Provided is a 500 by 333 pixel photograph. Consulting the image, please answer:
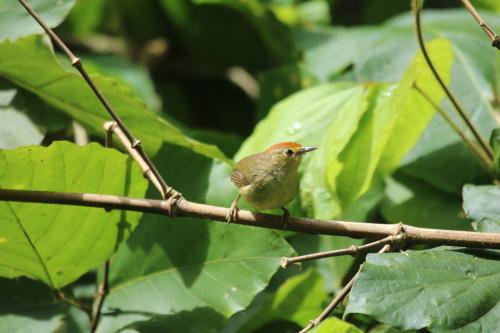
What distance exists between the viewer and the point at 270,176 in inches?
91.2

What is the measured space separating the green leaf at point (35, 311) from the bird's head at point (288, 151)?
0.83 meters

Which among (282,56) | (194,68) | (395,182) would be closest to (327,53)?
(282,56)

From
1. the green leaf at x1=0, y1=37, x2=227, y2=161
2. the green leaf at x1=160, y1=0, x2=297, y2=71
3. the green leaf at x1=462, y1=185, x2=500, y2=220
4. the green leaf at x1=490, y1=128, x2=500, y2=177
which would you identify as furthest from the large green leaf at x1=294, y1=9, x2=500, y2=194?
the green leaf at x1=0, y1=37, x2=227, y2=161

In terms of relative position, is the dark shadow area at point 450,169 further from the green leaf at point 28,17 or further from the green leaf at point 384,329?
the green leaf at point 28,17

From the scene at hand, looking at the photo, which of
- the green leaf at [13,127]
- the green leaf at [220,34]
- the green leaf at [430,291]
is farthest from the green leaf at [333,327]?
the green leaf at [220,34]

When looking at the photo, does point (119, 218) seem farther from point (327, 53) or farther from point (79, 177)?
point (327, 53)

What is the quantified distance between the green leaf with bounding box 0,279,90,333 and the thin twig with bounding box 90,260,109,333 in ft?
0.34

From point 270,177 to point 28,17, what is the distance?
1085 millimetres

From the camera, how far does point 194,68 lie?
421cm

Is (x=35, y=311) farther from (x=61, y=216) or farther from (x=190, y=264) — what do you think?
(x=190, y=264)

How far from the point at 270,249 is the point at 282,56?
66.5 inches

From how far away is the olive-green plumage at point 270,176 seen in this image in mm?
2273

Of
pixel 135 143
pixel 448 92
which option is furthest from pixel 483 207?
pixel 135 143

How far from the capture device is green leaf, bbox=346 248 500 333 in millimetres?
1663
